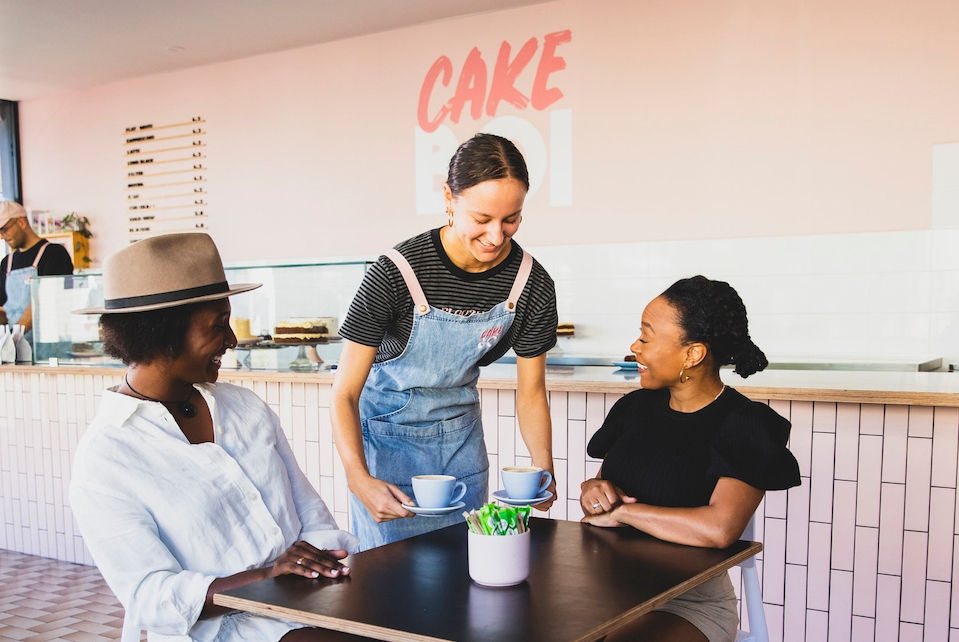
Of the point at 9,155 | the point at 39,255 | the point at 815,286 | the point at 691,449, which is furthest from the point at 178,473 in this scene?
the point at 9,155

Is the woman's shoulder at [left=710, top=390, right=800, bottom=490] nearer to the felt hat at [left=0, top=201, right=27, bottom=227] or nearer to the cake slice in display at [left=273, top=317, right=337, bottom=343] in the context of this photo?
the cake slice in display at [left=273, top=317, right=337, bottom=343]

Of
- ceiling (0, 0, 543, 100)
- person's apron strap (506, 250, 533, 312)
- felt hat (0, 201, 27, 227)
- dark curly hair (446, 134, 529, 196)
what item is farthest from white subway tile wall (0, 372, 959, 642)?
felt hat (0, 201, 27, 227)

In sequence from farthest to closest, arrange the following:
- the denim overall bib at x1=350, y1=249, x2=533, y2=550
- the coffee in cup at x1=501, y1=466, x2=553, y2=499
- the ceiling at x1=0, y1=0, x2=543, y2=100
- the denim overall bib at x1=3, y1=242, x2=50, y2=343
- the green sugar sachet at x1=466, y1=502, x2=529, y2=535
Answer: the ceiling at x1=0, y1=0, x2=543, y2=100
the denim overall bib at x1=3, y1=242, x2=50, y2=343
the denim overall bib at x1=350, y1=249, x2=533, y2=550
the coffee in cup at x1=501, y1=466, x2=553, y2=499
the green sugar sachet at x1=466, y1=502, x2=529, y2=535

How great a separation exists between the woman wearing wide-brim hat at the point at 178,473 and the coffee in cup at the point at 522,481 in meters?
0.35

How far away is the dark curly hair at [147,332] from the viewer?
1.68 m

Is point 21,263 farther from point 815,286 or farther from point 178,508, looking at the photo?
point 815,286

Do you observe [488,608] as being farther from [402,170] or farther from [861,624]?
[402,170]

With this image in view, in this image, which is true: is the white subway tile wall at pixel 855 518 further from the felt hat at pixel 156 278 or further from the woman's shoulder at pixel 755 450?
the felt hat at pixel 156 278

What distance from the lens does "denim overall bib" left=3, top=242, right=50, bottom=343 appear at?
4555 millimetres

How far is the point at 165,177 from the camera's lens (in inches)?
242

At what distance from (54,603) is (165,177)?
10.6ft

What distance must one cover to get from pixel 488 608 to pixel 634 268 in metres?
3.52

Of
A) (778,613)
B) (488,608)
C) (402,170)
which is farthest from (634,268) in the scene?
(488,608)

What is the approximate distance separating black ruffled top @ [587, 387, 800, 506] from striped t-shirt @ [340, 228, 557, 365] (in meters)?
0.32
